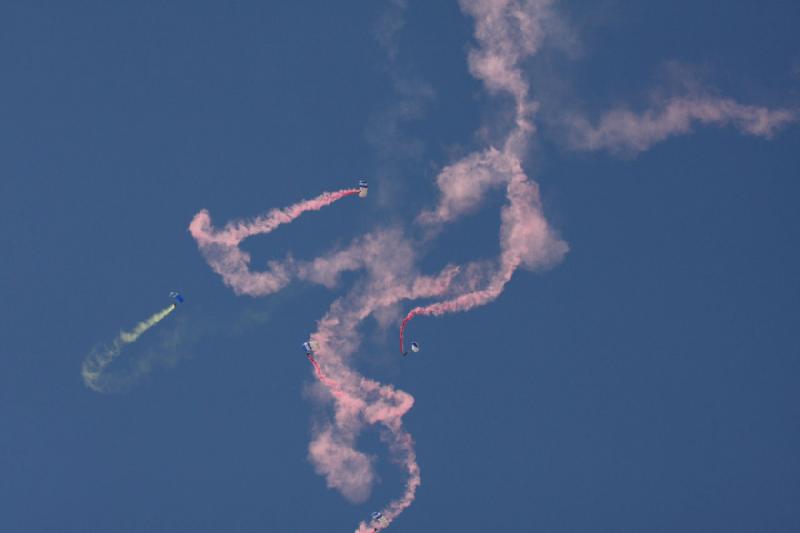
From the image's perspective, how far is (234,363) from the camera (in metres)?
40.6

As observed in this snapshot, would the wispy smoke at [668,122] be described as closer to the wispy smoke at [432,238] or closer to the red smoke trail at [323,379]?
the wispy smoke at [432,238]

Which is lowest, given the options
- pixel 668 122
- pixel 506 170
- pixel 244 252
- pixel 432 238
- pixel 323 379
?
pixel 323 379

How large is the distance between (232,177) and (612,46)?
17.5 meters

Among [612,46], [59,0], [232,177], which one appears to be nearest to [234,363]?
[232,177]

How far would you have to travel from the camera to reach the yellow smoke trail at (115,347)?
40.2 metres

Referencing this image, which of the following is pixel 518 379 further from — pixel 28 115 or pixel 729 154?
pixel 28 115

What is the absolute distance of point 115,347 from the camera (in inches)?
1585

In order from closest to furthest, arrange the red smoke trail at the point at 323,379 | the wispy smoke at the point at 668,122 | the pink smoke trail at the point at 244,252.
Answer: the wispy smoke at the point at 668,122, the pink smoke trail at the point at 244,252, the red smoke trail at the point at 323,379

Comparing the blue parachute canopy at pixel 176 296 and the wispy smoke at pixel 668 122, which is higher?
the wispy smoke at pixel 668 122

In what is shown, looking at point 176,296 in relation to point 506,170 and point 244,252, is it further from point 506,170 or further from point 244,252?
point 506,170

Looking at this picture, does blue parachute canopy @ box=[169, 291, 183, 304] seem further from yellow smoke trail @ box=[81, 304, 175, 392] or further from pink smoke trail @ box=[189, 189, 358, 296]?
pink smoke trail @ box=[189, 189, 358, 296]

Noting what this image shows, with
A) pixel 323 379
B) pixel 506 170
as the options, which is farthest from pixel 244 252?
pixel 506 170

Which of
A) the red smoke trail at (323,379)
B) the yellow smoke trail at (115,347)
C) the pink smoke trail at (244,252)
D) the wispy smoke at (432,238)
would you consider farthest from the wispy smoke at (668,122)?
the yellow smoke trail at (115,347)

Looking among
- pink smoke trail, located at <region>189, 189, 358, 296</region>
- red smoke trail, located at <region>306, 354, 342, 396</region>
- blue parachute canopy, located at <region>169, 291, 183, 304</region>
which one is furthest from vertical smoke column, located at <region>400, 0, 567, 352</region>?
blue parachute canopy, located at <region>169, 291, 183, 304</region>
